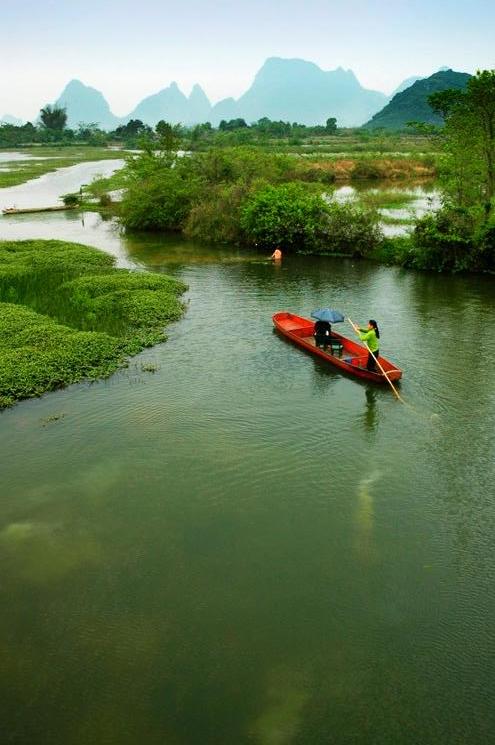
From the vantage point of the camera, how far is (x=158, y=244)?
136ft

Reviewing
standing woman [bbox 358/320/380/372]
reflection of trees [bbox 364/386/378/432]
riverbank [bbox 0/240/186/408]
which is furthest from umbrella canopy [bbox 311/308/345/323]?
riverbank [bbox 0/240/186/408]

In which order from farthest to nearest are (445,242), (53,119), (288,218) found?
(53,119)
(288,218)
(445,242)

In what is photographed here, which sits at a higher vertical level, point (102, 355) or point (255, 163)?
point (255, 163)

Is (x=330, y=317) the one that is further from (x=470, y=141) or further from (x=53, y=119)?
(x=53, y=119)

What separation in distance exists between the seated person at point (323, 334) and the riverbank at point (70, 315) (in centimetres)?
570

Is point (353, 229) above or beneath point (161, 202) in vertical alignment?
beneath

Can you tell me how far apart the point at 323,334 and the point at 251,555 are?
1056 centimetres

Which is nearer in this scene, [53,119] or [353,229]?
[353,229]

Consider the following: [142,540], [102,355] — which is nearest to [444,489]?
[142,540]

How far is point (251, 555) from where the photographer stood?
1161cm

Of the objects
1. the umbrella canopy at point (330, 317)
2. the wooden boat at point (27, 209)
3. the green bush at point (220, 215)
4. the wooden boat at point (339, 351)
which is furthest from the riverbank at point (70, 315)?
the wooden boat at point (27, 209)

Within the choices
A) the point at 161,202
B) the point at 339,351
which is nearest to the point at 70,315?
the point at 339,351

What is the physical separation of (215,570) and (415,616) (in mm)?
3492

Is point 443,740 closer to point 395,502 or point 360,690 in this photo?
point 360,690
